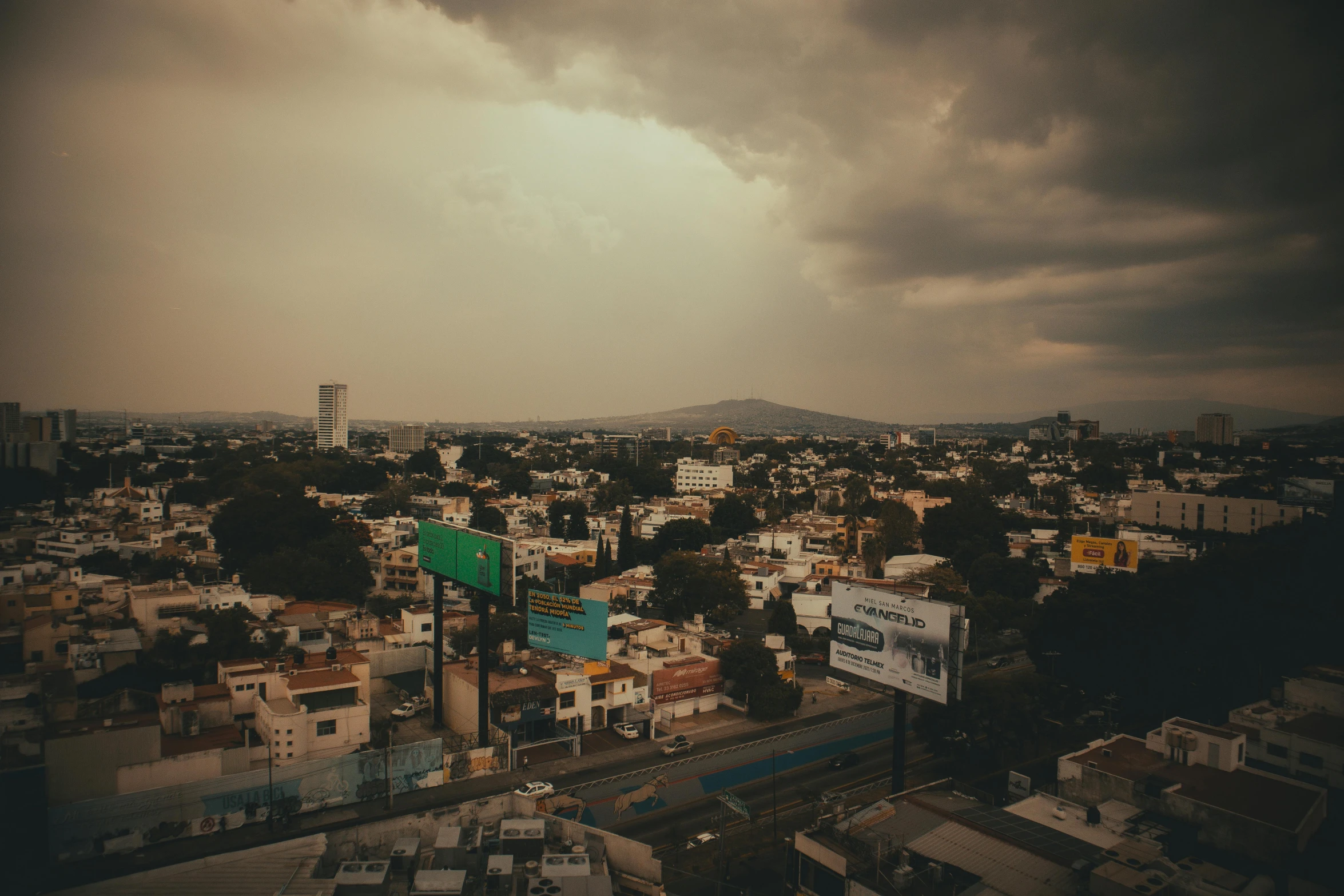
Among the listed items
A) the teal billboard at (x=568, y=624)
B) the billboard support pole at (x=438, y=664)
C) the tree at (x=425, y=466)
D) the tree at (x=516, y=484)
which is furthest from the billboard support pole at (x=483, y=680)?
the tree at (x=425, y=466)

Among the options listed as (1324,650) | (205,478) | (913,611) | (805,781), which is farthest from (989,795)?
(205,478)

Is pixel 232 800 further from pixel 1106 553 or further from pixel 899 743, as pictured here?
pixel 1106 553

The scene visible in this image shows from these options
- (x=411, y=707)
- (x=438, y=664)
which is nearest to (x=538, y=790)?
(x=438, y=664)

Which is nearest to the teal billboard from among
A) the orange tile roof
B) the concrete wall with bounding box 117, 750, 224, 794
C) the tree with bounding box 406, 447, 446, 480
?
the orange tile roof

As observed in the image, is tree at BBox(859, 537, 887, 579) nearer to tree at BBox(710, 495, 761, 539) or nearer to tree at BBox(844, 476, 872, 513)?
tree at BBox(710, 495, 761, 539)

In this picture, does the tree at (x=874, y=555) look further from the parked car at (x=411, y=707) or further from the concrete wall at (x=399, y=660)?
the parked car at (x=411, y=707)
